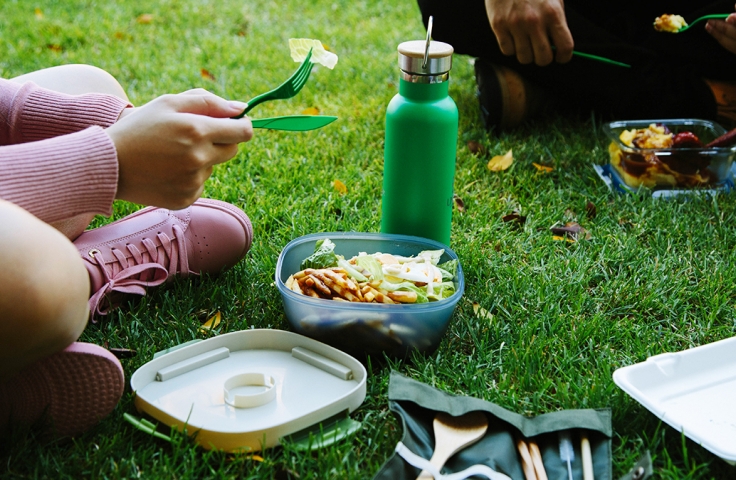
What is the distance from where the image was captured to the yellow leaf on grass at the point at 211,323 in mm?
1350

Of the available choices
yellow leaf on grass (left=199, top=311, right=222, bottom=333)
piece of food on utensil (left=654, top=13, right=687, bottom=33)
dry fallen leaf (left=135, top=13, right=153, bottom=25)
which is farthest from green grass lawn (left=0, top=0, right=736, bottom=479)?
piece of food on utensil (left=654, top=13, right=687, bottom=33)

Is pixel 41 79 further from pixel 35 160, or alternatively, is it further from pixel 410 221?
pixel 410 221

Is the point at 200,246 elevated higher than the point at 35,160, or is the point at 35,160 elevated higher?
the point at 35,160

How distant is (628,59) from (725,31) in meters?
0.29

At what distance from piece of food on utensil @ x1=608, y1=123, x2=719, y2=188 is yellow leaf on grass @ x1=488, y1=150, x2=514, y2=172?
0.31 meters

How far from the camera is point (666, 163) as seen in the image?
6.35 ft

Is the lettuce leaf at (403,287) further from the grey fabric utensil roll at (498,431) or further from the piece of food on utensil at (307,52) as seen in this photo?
the piece of food on utensil at (307,52)

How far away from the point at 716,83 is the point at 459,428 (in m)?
1.76

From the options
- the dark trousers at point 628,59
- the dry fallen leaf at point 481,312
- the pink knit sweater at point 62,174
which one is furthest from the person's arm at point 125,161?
the dark trousers at point 628,59

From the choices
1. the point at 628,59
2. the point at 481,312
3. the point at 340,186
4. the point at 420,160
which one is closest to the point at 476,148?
the point at 340,186

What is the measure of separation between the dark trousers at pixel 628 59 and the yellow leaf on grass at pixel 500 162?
0.37 m

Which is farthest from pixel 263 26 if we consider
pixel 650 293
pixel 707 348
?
pixel 707 348

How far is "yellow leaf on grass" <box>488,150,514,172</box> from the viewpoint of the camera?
2.04m

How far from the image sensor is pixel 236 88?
8.08 ft
